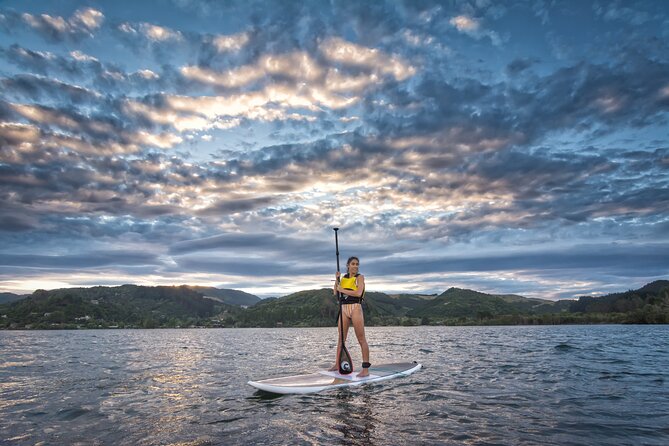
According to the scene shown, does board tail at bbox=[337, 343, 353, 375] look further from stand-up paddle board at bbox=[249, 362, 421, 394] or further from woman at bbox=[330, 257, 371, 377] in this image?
woman at bbox=[330, 257, 371, 377]

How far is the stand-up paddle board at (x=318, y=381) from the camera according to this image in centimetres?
1496

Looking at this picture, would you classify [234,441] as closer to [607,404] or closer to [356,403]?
[356,403]

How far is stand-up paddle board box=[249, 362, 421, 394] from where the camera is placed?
1496 centimetres

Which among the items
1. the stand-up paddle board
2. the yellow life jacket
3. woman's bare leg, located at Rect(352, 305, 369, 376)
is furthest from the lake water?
the yellow life jacket

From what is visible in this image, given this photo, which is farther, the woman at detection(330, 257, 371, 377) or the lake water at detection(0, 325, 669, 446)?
the woman at detection(330, 257, 371, 377)

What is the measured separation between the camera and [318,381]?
52.4 feet

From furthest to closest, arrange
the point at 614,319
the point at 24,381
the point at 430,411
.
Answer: the point at 614,319
the point at 24,381
the point at 430,411

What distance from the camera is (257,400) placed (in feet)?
47.0

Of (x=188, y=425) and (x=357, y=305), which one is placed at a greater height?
(x=357, y=305)

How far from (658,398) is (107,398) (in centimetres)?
1958

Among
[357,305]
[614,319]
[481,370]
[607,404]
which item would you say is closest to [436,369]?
[481,370]

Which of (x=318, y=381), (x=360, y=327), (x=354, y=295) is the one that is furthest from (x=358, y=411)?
(x=354, y=295)

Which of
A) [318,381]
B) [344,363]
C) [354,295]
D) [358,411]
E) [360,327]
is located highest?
[354,295]

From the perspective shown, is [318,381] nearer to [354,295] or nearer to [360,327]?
[360,327]
